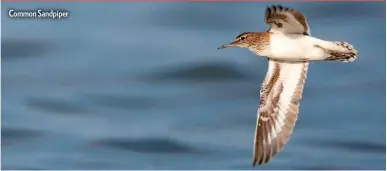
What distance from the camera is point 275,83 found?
32.7 ft

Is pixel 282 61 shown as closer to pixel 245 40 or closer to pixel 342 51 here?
pixel 245 40

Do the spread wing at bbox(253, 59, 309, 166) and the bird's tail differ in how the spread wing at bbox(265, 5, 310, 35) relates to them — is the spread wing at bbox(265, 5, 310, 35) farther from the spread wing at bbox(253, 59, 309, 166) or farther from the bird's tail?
the spread wing at bbox(253, 59, 309, 166)

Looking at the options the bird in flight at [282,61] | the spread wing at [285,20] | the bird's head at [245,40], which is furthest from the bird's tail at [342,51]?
the bird's head at [245,40]

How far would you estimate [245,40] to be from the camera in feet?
30.6

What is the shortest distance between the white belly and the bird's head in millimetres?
162

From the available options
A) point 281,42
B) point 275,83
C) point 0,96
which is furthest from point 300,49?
point 0,96

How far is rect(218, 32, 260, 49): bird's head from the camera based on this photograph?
9.30 m

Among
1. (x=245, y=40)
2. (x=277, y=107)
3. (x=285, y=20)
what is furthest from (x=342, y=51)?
(x=277, y=107)

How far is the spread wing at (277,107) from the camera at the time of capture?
980cm

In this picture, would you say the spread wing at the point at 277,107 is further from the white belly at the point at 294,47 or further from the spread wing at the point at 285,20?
the spread wing at the point at 285,20

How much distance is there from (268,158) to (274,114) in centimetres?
46

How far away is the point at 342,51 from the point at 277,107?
1044mm

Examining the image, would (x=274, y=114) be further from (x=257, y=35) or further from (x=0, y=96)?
(x=0, y=96)

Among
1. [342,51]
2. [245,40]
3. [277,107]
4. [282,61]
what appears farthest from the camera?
[277,107]
